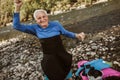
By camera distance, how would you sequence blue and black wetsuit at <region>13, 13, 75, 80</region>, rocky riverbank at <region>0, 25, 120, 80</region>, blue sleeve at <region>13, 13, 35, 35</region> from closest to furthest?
blue sleeve at <region>13, 13, 35, 35</region> < blue and black wetsuit at <region>13, 13, 75, 80</region> < rocky riverbank at <region>0, 25, 120, 80</region>

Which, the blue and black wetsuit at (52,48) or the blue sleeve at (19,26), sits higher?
the blue sleeve at (19,26)

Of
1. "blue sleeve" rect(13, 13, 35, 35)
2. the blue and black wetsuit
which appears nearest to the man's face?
the blue and black wetsuit

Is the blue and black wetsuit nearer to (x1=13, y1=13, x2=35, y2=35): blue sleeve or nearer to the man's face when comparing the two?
(x1=13, y1=13, x2=35, y2=35): blue sleeve

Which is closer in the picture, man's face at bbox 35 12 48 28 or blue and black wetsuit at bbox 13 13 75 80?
man's face at bbox 35 12 48 28

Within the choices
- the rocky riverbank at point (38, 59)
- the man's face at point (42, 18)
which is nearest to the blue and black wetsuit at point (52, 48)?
the man's face at point (42, 18)

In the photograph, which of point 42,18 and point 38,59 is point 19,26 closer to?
point 42,18

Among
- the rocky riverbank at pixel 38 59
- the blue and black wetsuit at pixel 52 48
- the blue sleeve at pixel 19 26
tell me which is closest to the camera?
the blue sleeve at pixel 19 26

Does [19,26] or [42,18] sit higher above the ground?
A: [42,18]

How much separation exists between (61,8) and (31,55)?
4036 cm

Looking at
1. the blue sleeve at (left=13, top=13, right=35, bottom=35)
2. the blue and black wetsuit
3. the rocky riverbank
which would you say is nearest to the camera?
the blue sleeve at (left=13, top=13, right=35, bottom=35)

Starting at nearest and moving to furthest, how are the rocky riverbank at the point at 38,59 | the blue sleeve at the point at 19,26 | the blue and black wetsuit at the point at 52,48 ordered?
A: 1. the blue sleeve at the point at 19,26
2. the blue and black wetsuit at the point at 52,48
3. the rocky riverbank at the point at 38,59

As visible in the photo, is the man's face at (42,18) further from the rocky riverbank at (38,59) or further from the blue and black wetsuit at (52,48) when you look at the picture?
the rocky riverbank at (38,59)

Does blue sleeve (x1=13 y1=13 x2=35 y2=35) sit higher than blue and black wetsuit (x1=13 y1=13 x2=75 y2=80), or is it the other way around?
blue sleeve (x1=13 y1=13 x2=35 y2=35)

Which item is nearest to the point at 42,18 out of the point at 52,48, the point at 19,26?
the point at 19,26
